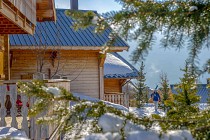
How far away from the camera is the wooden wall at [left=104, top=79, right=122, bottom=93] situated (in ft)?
73.6

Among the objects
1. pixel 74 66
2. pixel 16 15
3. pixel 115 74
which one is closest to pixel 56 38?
pixel 74 66

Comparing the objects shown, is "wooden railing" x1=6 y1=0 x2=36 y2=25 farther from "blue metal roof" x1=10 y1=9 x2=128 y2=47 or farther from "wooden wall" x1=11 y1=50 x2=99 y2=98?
"wooden wall" x1=11 y1=50 x2=99 y2=98

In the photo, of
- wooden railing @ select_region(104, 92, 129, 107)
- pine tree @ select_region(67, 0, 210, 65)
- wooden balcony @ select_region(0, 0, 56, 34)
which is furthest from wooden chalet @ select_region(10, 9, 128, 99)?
pine tree @ select_region(67, 0, 210, 65)

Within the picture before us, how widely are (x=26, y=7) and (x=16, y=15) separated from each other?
119cm

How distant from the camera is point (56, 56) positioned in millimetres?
17375

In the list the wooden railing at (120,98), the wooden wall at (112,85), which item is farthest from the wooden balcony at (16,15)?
the wooden wall at (112,85)

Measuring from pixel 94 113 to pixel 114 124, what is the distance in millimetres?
216

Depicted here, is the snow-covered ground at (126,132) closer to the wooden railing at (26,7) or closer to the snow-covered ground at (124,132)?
the snow-covered ground at (124,132)

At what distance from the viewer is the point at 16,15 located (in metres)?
8.91

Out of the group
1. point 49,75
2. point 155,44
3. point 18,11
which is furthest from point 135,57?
point 49,75

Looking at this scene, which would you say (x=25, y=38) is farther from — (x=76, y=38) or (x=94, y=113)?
(x=94, y=113)

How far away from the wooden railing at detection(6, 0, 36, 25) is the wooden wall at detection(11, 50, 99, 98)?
237 inches

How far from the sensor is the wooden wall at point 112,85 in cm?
2242

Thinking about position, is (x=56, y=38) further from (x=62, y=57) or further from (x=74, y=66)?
(x=74, y=66)
